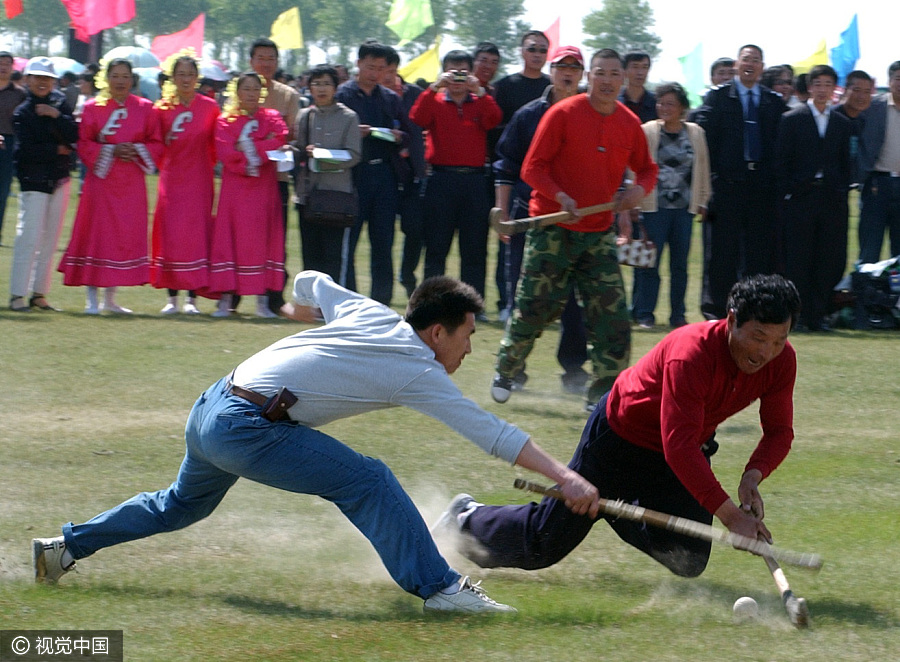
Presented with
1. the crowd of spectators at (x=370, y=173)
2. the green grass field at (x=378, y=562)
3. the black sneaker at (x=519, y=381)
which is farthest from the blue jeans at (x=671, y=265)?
the black sneaker at (x=519, y=381)

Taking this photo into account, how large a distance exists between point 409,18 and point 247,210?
15.8 metres

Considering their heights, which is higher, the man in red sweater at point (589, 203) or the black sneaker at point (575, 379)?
the man in red sweater at point (589, 203)

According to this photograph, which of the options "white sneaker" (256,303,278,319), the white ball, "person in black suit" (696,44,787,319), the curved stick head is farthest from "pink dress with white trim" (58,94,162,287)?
the curved stick head

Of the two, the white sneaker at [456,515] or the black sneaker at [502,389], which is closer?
the white sneaker at [456,515]

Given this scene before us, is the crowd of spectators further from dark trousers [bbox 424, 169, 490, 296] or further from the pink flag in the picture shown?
the pink flag

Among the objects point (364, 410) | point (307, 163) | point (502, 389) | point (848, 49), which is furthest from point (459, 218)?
point (848, 49)

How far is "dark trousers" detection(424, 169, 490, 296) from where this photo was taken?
1165 cm

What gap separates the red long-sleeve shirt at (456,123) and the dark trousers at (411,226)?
0.73 meters

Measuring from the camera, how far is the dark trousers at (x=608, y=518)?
502 centimetres

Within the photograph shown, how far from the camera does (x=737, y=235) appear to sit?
11875 millimetres

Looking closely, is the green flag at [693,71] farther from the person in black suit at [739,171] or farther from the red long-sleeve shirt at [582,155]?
the red long-sleeve shirt at [582,155]

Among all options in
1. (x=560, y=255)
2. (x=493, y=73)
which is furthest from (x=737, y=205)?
(x=560, y=255)

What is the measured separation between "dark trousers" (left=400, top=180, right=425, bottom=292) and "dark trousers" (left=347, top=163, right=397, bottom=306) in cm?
31

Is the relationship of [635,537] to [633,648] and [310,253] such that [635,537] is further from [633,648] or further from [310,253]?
[310,253]
